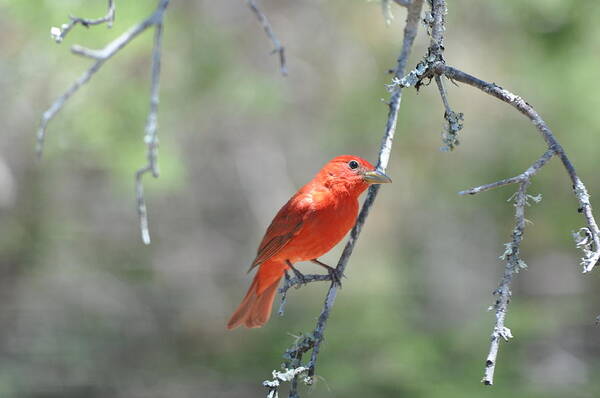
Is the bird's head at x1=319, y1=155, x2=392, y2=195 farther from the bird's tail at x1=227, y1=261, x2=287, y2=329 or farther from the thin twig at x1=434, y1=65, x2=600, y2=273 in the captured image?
the thin twig at x1=434, y1=65, x2=600, y2=273

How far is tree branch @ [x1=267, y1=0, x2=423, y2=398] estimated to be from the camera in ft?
8.75

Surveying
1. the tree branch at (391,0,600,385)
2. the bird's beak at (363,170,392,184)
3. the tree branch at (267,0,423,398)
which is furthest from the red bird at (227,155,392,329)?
the tree branch at (391,0,600,385)

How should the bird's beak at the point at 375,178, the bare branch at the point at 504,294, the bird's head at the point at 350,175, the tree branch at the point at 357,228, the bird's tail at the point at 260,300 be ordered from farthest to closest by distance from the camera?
1. the bird's tail at the point at 260,300
2. the bird's head at the point at 350,175
3. the bird's beak at the point at 375,178
4. the tree branch at the point at 357,228
5. the bare branch at the point at 504,294

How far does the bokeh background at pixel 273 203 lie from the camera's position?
6.50 metres

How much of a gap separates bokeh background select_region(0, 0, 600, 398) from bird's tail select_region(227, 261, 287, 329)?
133 centimetres

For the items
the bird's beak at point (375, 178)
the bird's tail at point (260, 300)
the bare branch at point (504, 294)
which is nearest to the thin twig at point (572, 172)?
the bare branch at point (504, 294)

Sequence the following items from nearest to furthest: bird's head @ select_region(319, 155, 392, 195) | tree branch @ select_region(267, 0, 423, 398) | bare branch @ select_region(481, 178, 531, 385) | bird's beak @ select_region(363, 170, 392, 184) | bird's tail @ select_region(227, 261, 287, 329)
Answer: bare branch @ select_region(481, 178, 531, 385) → tree branch @ select_region(267, 0, 423, 398) → bird's beak @ select_region(363, 170, 392, 184) → bird's head @ select_region(319, 155, 392, 195) → bird's tail @ select_region(227, 261, 287, 329)

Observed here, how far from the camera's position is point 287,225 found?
4.14 meters

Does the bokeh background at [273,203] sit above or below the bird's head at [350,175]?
above

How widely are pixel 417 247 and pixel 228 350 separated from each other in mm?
2373

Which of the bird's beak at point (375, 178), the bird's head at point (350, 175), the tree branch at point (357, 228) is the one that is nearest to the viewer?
the tree branch at point (357, 228)

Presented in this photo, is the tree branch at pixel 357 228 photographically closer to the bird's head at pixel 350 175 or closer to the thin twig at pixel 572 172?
the thin twig at pixel 572 172

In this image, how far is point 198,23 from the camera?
7.48 meters

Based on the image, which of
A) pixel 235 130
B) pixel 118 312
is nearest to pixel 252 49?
pixel 235 130
